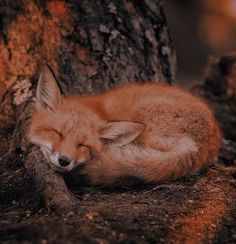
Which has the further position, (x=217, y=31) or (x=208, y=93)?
(x=217, y=31)

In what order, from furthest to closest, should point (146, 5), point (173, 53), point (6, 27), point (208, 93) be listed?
1. point (208, 93)
2. point (173, 53)
3. point (146, 5)
4. point (6, 27)

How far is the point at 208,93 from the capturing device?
217 inches

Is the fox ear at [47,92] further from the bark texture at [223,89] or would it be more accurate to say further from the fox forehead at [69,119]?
the bark texture at [223,89]

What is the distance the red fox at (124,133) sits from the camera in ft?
10.3

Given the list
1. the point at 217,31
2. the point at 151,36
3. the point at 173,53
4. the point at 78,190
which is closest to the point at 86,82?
the point at 151,36

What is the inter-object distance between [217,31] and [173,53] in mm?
6028

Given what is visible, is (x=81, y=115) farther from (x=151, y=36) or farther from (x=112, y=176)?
(x=151, y=36)

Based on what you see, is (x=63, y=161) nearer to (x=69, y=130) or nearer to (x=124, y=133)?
(x=69, y=130)

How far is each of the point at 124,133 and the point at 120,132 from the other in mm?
33

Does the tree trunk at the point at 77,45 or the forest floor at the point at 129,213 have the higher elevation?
the tree trunk at the point at 77,45

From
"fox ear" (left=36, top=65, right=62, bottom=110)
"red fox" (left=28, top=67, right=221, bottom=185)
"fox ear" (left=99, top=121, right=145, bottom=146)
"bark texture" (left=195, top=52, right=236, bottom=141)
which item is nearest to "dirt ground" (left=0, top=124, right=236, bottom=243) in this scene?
"red fox" (left=28, top=67, right=221, bottom=185)

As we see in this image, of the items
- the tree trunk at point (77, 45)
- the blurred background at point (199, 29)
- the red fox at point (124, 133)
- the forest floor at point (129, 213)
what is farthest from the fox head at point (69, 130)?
the blurred background at point (199, 29)

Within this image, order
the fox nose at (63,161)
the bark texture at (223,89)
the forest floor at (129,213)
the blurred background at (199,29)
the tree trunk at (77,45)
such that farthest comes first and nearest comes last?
the blurred background at (199,29) < the bark texture at (223,89) < the tree trunk at (77,45) < the fox nose at (63,161) < the forest floor at (129,213)

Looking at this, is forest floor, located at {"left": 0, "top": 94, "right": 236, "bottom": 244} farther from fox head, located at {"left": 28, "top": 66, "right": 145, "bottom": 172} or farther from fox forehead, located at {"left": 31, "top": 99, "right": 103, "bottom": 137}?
fox forehead, located at {"left": 31, "top": 99, "right": 103, "bottom": 137}
